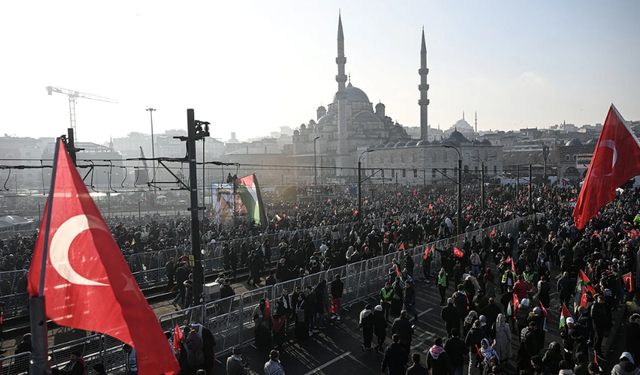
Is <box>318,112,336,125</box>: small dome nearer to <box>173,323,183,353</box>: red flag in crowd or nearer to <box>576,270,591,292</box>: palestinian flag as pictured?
<box>576,270,591,292</box>: palestinian flag

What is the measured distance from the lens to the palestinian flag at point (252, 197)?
53.7ft

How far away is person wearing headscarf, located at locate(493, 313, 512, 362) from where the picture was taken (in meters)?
8.23

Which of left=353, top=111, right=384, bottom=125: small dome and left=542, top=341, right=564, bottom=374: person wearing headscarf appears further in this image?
left=353, top=111, right=384, bottom=125: small dome

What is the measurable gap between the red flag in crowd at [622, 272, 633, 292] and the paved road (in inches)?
103

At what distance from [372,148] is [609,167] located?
2660 inches

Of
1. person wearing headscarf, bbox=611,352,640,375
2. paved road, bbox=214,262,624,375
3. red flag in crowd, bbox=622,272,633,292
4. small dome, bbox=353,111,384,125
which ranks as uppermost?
small dome, bbox=353,111,384,125

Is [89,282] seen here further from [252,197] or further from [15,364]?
[252,197]

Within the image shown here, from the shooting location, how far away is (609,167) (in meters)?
9.27

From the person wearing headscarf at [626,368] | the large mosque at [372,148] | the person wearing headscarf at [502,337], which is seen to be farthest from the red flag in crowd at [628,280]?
the large mosque at [372,148]

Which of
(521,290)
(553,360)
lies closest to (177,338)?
(553,360)

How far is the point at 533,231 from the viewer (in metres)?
20.1

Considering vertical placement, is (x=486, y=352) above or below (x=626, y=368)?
below

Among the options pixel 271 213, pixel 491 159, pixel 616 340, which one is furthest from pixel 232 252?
pixel 491 159

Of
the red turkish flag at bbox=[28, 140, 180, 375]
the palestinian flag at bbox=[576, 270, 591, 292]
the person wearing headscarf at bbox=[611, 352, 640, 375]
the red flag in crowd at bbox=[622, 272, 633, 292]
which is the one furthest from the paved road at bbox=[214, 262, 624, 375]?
the red turkish flag at bbox=[28, 140, 180, 375]
